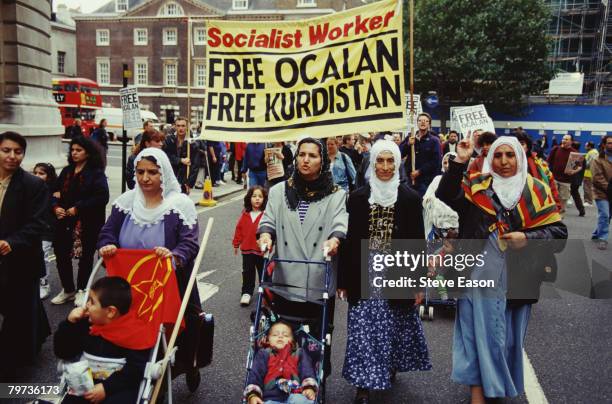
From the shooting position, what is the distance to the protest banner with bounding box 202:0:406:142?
16.0 feet

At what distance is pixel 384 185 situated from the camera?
3988 millimetres

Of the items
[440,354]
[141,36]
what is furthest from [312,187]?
[141,36]

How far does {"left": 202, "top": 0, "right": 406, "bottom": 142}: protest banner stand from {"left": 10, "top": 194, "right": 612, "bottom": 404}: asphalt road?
200 cm

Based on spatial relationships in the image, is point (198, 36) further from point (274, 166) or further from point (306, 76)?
point (306, 76)

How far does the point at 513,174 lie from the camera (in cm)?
377

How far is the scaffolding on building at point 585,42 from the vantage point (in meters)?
42.8

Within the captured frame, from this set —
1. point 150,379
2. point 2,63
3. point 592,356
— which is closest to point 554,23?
point 2,63

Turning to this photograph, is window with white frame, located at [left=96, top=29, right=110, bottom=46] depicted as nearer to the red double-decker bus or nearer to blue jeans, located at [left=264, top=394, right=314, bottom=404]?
the red double-decker bus

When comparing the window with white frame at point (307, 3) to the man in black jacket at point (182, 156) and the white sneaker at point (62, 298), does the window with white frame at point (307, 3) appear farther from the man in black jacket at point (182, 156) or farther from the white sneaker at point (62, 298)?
the white sneaker at point (62, 298)

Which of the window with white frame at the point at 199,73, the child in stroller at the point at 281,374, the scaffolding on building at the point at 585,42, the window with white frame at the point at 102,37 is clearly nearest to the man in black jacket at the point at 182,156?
the child in stroller at the point at 281,374

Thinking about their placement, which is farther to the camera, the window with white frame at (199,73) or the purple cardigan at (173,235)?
the window with white frame at (199,73)

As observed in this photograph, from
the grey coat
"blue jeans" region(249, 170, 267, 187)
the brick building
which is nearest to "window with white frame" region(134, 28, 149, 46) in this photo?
the brick building

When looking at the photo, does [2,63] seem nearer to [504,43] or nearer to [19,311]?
[19,311]

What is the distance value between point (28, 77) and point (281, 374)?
1330 cm
